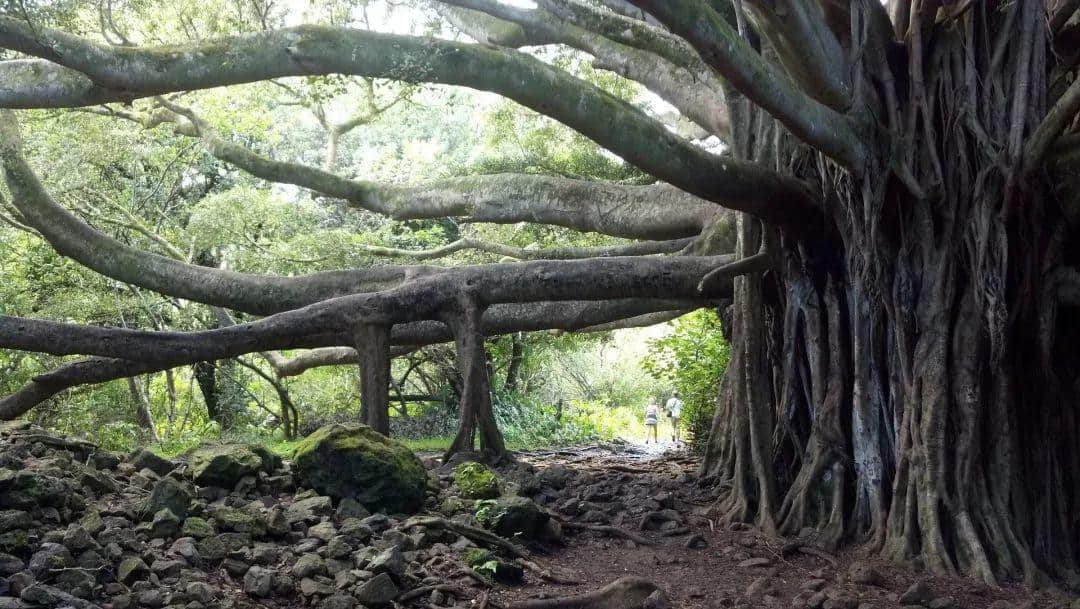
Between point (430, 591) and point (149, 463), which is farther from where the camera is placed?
point (149, 463)

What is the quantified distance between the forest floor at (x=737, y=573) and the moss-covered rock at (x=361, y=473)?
1.03 metres

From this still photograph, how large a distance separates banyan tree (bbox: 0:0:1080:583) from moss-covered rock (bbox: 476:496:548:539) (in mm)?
1984

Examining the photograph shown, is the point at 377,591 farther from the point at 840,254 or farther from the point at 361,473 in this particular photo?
the point at 840,254

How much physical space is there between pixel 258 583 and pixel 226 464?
1857mm

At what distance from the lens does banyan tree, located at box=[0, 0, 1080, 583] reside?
5.84 meters

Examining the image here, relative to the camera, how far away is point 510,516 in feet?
20.7

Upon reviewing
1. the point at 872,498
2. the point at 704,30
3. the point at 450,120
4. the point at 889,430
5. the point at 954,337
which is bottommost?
the point at 872,498

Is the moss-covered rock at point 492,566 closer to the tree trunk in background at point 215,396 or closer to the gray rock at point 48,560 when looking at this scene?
the gray rock at point 48,560

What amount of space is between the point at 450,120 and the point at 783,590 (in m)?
27.8

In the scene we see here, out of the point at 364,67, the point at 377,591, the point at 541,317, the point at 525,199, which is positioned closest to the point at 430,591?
the point at 377,591

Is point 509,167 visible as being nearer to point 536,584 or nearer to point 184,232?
point 184,232

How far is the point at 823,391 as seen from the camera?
24.1ft

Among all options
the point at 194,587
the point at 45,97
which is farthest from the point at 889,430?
the point at 45,97

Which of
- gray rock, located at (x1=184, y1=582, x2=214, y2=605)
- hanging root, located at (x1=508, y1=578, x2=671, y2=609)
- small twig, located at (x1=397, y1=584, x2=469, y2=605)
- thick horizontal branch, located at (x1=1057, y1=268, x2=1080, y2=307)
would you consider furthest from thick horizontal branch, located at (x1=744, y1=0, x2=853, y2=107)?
gray rock, located at (x1=184, y1=582, x2=214, y2=605)
